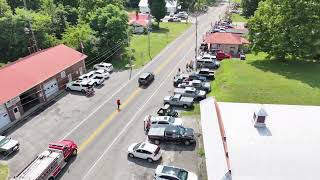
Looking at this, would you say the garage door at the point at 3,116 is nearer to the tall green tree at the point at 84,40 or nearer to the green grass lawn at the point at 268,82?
the tall green tree at the point at 84,40

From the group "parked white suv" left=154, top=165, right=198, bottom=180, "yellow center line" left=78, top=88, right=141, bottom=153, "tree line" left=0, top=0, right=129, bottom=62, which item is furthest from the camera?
"tree line" left=0, top=0, right=129, bottom=62

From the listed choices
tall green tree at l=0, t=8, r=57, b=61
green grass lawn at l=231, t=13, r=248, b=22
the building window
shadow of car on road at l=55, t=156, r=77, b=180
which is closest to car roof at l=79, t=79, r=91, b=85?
the building window

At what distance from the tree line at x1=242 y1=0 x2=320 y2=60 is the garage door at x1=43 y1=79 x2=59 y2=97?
37036mm

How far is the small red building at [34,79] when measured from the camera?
131 ft

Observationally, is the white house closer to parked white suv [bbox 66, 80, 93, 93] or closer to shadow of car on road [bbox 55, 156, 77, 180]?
parked white suv [bbox 66, 80, 93, 93]

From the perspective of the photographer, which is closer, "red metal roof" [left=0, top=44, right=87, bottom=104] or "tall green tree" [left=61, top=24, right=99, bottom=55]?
"red metal roof" [left=0, top=44, right=87, bottom=104]

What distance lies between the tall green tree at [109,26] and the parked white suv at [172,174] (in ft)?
128

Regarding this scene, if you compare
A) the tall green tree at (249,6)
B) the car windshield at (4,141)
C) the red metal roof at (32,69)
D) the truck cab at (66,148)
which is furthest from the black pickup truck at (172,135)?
the tall green tree at (249,6)

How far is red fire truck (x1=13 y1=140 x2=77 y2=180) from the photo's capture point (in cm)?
2797

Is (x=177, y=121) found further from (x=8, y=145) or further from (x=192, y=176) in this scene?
(x=8, y=145)

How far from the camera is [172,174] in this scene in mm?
28250

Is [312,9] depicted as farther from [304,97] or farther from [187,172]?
[187,172]

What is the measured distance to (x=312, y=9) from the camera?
170ft

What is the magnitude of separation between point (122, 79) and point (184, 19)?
58.5 meters
